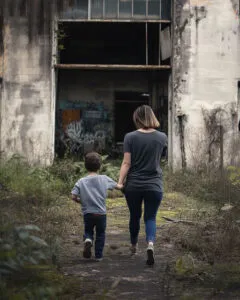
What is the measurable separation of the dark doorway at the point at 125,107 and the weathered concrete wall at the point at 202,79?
4.98 meters

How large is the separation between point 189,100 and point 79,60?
21.8ft

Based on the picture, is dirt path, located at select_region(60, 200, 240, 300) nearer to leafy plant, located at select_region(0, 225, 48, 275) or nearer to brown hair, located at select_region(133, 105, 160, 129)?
leafy plant, located at select_region(0, 225, 48, 275)

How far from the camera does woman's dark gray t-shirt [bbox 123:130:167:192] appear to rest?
5750 millimetres

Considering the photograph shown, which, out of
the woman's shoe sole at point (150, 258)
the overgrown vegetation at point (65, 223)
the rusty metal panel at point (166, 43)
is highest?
the rusty metal panel at point (166, 43)

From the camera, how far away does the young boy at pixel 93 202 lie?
18.7ft

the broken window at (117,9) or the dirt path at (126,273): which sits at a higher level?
the broken window at (117,9)

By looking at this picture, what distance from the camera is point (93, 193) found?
577 centimetres

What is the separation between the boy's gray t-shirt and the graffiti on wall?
1304 centimetres

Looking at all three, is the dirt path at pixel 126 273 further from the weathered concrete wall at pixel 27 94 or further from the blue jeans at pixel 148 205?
the weathered concrete wall at pixel 27 94

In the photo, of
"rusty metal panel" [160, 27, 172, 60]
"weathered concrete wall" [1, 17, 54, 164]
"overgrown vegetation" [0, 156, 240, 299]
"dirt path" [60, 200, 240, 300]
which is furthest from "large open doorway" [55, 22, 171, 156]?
"dirt path" [60, 200, 240, 300]

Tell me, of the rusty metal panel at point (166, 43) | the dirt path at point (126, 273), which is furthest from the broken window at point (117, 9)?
the dirt path at point (126, 273)

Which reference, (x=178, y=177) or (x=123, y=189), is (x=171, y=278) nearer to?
(x=123, y=189)

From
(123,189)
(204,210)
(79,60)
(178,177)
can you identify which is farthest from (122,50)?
(123,189)

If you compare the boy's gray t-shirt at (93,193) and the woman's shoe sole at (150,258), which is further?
the boy's gray t-shirt at (93,193)
